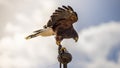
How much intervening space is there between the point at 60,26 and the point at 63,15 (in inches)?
12.4

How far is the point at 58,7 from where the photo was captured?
820cm

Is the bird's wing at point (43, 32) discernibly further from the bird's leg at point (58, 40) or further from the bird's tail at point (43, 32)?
the bird's leg at point (58, 40)

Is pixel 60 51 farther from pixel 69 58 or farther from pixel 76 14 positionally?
pixel 76 14

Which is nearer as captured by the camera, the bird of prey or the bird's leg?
the bird's leg

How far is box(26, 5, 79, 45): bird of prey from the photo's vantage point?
7961 millimetres

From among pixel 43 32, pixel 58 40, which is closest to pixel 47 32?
pixel 43 32

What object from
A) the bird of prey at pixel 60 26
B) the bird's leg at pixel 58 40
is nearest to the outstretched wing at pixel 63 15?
the bird of prey at pixel 60 26

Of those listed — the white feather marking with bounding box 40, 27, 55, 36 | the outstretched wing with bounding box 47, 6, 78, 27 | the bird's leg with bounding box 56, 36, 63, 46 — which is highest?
the outstretched wing with bounding box 47, 6, 78, 27

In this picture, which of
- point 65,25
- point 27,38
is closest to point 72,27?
point 65,25

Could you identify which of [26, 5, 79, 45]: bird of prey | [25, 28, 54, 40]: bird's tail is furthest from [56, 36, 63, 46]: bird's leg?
[25, 28, 54, 40]: bird's tail

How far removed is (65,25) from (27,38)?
102 cm

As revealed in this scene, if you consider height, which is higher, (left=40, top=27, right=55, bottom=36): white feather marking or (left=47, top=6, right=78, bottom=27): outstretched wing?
(left=47, top=6, right=78, bottom=27): outstretched wing

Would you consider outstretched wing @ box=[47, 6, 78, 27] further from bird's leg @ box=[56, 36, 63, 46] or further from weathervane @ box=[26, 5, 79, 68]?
bird's leg @ box=[56, 36, 63, 46]

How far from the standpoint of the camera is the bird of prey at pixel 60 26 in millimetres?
7961
